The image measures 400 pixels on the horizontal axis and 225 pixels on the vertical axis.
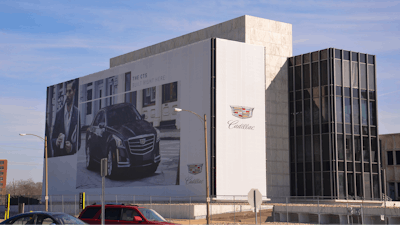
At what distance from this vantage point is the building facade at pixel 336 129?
177 ft

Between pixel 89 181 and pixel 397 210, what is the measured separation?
4335 cm

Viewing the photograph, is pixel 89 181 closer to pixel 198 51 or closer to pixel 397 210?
pixel 198 51

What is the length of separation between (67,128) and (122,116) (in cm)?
1623

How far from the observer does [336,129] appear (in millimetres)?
54031

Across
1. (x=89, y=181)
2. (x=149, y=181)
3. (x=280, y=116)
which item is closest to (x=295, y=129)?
(x=280, y=116)

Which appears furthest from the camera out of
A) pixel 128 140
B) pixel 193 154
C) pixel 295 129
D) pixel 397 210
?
pixel 128 140

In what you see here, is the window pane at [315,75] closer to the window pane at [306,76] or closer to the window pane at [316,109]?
the window pane at [306,76]

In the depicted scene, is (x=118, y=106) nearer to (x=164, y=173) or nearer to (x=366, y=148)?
(x=164, y=173)

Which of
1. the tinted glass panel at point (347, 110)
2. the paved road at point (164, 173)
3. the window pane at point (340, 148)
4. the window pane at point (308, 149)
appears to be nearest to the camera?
the window pane at point (340, 148)

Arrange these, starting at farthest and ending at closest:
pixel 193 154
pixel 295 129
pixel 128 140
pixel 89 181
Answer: pixel 89 181 < pixel 128 140 < pixel 295 129 < pixel 193 154

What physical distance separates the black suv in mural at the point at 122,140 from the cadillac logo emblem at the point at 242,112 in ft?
33.5

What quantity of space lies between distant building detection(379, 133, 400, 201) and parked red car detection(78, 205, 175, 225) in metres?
55.1

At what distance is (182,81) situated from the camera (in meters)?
56.5

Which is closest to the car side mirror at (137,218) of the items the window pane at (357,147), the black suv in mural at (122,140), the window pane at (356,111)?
the black suv in mural at (122,140)
